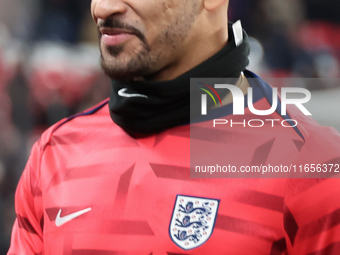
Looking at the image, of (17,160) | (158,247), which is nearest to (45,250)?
(158,247)

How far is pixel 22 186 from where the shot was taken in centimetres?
142

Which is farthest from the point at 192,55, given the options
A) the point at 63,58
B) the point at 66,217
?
the point at 63,58

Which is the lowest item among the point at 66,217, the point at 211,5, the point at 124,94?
the point at 66,217

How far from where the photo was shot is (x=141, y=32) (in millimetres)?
1151

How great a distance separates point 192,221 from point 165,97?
0.36 meters

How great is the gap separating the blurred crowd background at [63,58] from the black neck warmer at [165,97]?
241 cm

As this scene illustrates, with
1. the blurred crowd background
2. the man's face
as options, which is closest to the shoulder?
the man's face

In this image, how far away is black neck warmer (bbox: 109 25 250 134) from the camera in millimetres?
1186

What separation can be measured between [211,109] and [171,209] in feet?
1.06

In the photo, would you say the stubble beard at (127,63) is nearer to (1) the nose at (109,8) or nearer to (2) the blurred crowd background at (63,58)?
(1) the nose at (109,8)

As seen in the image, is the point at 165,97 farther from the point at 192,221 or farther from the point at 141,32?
the point at 192,221

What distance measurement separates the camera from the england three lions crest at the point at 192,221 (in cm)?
104

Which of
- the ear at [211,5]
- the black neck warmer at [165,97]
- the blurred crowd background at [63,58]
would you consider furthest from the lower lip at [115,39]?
the blurred crowd background at [63,58]

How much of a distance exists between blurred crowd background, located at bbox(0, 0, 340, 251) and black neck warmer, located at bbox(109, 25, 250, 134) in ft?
7.91
